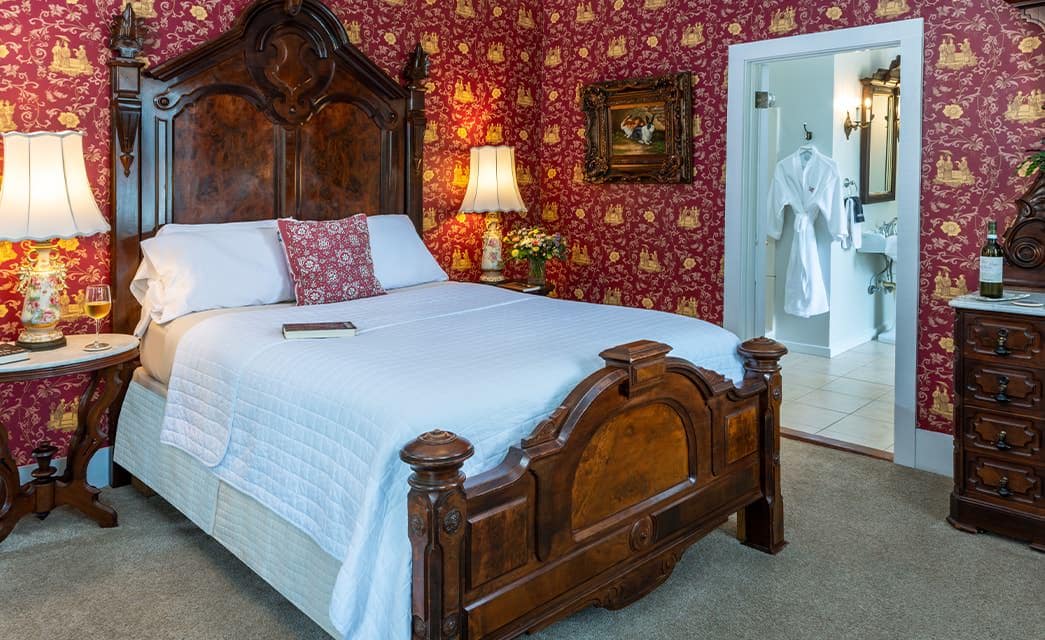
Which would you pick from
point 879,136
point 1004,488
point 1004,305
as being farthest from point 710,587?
point 879,136

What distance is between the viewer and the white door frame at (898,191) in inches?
151

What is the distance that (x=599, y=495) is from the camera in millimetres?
2336

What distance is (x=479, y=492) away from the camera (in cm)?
197

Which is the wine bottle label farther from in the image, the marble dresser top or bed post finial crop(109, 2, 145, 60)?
bed post finial crop(109, 2, 145, 60)

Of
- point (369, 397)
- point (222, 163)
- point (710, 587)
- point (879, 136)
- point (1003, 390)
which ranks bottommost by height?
point (710, 587)

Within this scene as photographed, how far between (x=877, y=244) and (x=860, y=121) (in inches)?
40.1

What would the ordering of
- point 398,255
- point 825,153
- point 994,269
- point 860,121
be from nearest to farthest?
point 994,269
point 398,255
point 825,153
point 860,121

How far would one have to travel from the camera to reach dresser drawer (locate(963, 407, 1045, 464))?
306cm

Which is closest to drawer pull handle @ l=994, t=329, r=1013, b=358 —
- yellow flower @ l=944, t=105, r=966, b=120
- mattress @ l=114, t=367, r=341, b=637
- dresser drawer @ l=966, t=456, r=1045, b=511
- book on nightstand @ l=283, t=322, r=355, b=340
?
dresser drawer @ l=966, t=456, r=1045, b=511

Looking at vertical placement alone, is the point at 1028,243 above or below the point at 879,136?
below

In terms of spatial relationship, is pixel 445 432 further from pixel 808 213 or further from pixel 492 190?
pixel 808 213

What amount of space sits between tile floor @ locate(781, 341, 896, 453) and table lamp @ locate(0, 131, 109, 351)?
369 cm

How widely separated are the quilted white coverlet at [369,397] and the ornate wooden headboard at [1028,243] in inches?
56.4

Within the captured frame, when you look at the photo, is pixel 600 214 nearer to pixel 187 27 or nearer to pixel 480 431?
pixel 187 27
